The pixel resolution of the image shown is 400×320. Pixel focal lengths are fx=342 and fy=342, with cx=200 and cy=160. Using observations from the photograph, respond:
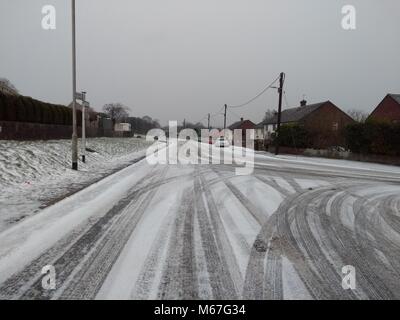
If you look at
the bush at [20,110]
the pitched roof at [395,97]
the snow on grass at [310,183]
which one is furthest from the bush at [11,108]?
the pitched roof at [395,97]

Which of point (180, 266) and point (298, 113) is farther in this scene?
point (298, 113)

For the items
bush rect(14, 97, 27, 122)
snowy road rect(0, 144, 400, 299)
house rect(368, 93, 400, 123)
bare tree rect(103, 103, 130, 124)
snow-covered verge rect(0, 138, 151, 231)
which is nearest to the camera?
snowy road rect(0, 144, 400, 299)

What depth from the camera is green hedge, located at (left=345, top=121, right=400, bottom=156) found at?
23953 mm

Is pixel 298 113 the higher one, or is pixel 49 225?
pixel 298 113

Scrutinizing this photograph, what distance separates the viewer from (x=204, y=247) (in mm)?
5477

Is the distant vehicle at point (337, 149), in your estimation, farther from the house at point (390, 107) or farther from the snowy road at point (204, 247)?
the snowy road at point (204, 247)

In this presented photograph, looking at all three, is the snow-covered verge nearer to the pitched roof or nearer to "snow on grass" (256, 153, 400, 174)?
"snow on grass" (256, 153, 400, 174)

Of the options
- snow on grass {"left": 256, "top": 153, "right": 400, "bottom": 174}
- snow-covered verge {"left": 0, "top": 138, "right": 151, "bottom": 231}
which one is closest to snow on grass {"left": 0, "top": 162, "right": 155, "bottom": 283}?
snow-covered verge {"left": 0, "top": 138, "right": 151, "bottom": 231}

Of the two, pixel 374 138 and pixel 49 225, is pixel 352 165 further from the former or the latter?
pixel 49 225

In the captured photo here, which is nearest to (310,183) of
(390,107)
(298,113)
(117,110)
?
(390,107)

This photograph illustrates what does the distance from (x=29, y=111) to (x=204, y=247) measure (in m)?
21.4

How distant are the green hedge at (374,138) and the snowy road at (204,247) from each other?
53.1 ft

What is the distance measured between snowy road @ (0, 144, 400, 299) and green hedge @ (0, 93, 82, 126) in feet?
45.1

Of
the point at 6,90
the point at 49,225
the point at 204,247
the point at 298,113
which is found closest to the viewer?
the point at 204,247
